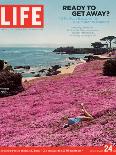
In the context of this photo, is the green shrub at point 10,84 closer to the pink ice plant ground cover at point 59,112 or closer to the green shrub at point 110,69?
the pink ice plant ground cover at point 59,112

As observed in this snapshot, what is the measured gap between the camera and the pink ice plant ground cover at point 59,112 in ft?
63.7

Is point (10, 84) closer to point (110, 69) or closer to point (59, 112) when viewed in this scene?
point (110, 69)

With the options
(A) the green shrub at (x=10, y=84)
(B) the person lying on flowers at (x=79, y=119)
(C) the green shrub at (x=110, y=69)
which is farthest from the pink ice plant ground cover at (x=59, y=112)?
(C) the green shrub at (x=110, y=69)

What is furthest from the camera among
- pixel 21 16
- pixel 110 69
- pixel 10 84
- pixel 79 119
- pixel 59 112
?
pixel 110 69

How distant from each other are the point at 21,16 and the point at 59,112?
278 inches

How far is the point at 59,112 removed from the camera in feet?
83.7

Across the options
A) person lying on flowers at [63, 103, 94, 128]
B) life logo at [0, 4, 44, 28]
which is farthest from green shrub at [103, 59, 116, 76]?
life logo at [0, 4, 44, 28]

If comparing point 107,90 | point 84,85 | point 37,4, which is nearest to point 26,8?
point 37,4

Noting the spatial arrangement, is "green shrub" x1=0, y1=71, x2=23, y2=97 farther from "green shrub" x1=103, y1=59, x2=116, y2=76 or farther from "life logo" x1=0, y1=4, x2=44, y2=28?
"life logo" x1=0, y1=4, x2=44, y2=28

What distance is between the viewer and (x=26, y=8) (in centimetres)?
2027

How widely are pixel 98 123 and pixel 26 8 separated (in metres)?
6.19

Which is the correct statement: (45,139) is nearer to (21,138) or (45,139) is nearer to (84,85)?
(21,138)

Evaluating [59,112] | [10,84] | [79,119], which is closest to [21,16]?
[79,119]

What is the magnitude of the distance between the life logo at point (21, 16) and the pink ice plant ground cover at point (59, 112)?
494 centimetres
